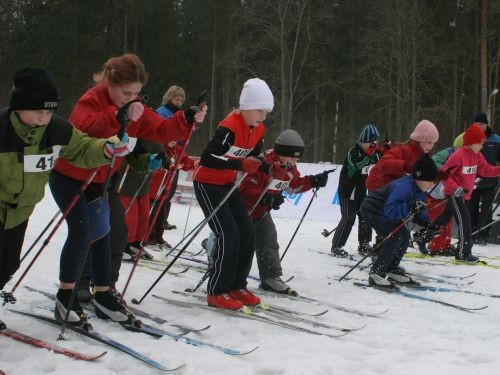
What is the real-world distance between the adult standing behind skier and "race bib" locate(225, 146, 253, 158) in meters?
1.29

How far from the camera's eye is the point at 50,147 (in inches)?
123

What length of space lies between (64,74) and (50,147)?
2533cm

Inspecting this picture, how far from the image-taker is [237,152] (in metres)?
4.29

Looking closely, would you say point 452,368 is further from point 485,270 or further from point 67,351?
point 485,270

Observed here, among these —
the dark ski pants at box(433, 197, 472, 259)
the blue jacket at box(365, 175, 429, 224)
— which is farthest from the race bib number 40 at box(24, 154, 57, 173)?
the dark ski pants at box(433, 197, 472, 259)

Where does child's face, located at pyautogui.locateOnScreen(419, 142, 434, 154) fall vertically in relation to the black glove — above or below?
above

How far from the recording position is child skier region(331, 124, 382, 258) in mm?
7324

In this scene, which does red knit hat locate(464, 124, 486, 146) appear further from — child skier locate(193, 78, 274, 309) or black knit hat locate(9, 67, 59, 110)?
black knit hat locate(9, 67, 59, 110)

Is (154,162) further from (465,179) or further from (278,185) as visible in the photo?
(465,179)

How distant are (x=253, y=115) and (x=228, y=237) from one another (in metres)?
0.94

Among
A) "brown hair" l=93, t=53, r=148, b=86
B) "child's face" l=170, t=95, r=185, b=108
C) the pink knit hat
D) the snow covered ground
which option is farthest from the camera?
"child's face" l=170, t=95, r=185, b=108

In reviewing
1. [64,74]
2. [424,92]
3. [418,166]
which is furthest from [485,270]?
[64,74]

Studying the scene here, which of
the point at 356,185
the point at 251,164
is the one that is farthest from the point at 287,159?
the point at 356,185

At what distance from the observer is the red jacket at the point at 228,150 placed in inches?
162
